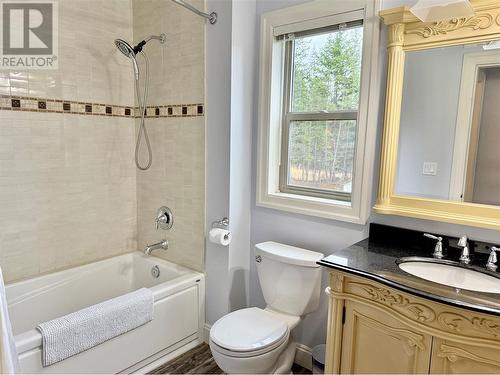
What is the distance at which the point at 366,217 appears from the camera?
190 cm

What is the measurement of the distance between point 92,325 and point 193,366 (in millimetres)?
746

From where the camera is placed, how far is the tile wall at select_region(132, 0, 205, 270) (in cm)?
237

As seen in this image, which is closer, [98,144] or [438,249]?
[438,249]

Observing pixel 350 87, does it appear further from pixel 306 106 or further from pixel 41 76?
pixel 41 76

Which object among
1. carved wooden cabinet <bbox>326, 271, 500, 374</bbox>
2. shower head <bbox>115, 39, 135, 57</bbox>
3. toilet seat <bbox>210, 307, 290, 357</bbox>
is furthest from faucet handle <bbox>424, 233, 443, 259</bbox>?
shower head <bbox>115, 39, 135, 57</bbox>

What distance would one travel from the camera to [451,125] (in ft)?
5.38

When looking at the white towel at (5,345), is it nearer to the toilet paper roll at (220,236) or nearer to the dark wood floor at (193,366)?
the dark wood floor at (193,366)

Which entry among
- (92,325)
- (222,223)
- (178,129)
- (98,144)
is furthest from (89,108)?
(92,325)

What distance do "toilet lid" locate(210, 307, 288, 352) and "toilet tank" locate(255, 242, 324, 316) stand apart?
0.38 feet

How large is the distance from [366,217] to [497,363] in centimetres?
87

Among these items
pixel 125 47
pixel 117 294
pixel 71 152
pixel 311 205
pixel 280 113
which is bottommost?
pixel 117 294

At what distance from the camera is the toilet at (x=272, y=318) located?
1.72 meters

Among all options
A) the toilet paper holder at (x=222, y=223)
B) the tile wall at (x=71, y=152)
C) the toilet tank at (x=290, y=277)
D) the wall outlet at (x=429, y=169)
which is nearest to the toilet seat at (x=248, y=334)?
the toilet tank at (x=290, y=277)

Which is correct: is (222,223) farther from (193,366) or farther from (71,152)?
(71,152)
